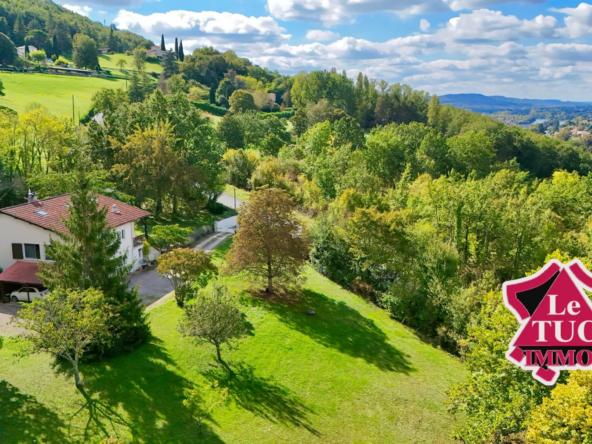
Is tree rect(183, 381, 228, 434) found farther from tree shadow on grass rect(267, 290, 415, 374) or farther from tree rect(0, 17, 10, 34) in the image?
tree rect(0, 17, 10, 34)

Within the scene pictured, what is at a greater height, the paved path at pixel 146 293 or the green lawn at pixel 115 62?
the green lawn at pixel 115 62

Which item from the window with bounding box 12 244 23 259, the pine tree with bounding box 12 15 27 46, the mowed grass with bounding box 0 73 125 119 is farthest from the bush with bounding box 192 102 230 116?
the window with bounding box 12 244 23 259

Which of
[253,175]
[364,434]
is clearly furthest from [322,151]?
[364,434]

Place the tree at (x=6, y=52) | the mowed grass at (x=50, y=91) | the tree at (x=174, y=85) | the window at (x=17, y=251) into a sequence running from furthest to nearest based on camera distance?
1. the tree at (x=6, y=52)
2. the tree at (x=174, y=85)
3. the mowed grass at (x=50, y=91)
4. the window at (x=17, y=251)

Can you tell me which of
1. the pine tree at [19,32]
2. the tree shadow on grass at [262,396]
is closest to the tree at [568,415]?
the tree shadow on grass at [262,396]

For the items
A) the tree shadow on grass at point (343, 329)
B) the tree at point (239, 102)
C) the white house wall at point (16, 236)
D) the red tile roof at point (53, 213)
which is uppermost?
the tree at point (239, 102)

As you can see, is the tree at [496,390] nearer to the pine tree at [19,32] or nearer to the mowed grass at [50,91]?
the mowed grass at [50,91]
